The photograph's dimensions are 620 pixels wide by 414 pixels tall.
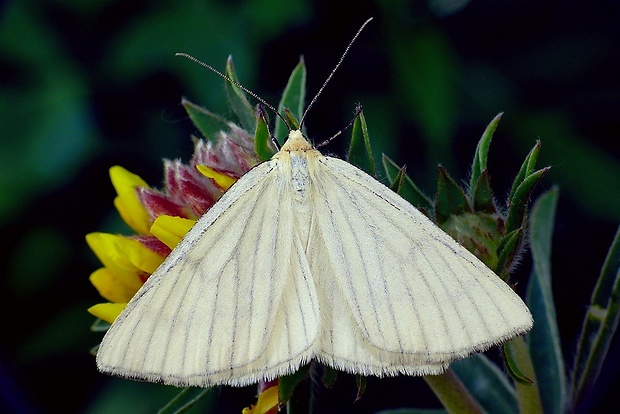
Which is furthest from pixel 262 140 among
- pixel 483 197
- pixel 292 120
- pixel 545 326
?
pixel 545 326

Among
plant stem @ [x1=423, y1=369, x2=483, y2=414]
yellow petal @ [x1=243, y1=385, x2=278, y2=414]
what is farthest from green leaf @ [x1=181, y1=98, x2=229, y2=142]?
plant stem @ [x1=423, y1=369, x2=483, y2=414]

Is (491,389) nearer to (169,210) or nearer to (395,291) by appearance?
(395,291)

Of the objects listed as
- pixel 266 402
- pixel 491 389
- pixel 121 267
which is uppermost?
pixel 121 267

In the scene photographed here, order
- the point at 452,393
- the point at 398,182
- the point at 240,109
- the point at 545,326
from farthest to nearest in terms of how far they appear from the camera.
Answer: the point at 545,326, the point at 240,109, the point at 452,393, the point at 398,182

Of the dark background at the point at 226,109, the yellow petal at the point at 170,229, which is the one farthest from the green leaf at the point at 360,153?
the dark background at the point at 226,109

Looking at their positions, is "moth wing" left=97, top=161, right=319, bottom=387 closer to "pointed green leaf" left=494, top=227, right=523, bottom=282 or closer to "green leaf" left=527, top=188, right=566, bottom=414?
"pointed green leaf" left=494, top=227, right=523, bottom=282

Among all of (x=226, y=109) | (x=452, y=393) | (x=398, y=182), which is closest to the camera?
(x=398, y=182)

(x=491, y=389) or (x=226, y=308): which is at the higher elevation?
(x=226, y=308)

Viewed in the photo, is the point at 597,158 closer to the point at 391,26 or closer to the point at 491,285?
the point at 391,26
